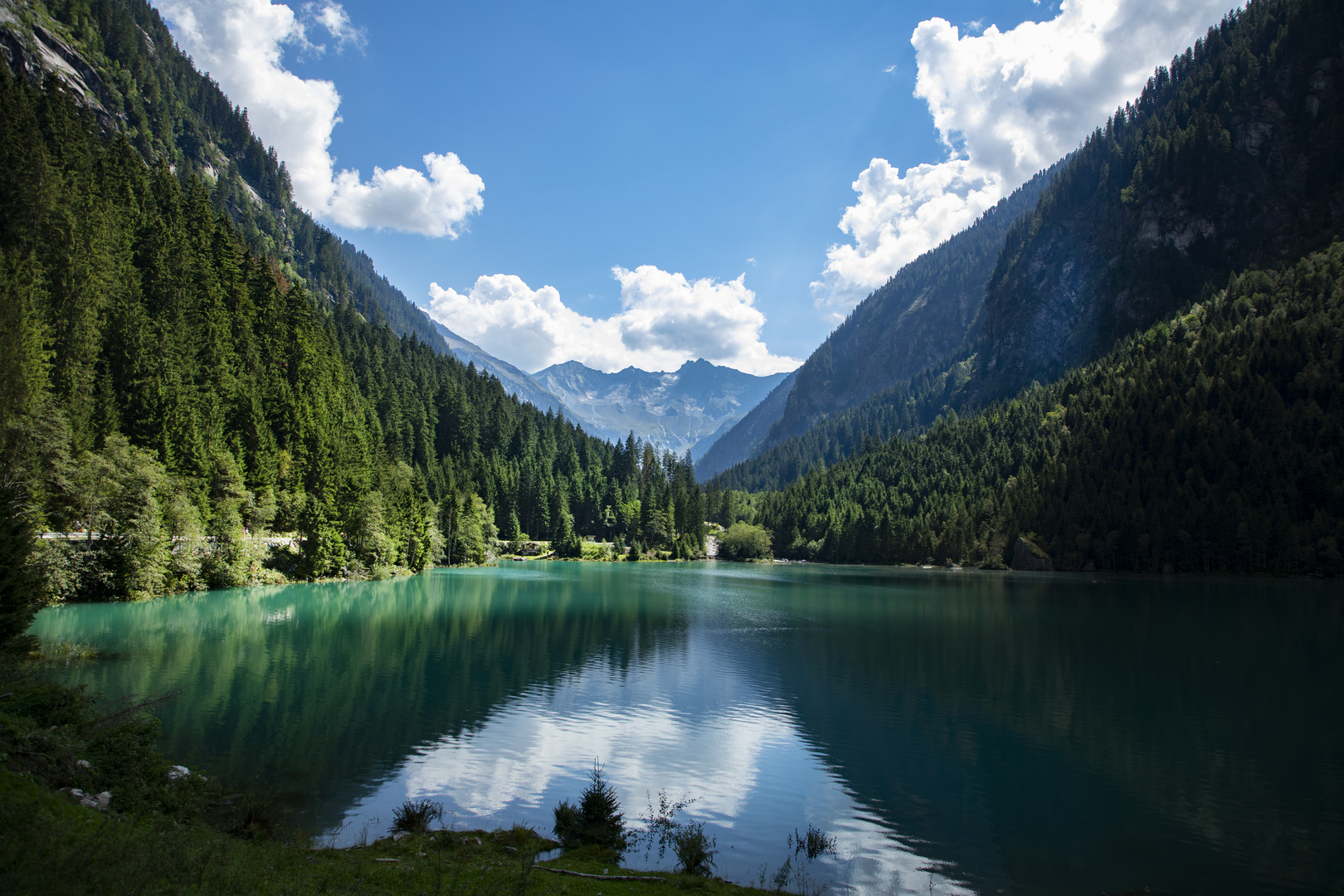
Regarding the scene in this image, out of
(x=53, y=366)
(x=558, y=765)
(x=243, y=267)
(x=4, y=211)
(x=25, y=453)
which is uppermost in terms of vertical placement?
(x=243, y=267)

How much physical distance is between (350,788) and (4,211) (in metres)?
60.8

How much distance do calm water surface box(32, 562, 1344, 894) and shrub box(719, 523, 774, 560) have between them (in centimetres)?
11532

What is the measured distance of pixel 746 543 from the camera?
167375mm

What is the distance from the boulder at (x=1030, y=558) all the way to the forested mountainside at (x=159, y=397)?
10507cm

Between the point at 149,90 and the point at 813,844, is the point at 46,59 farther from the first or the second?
the point at 813,844

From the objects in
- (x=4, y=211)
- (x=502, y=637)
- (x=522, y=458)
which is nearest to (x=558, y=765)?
(x=502, y=637)

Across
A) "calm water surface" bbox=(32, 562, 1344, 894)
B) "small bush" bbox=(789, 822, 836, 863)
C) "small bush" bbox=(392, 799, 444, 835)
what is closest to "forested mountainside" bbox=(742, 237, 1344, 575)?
"calm water surface" bbox=(32, 562, 1344, 894)

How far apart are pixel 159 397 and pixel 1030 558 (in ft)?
449

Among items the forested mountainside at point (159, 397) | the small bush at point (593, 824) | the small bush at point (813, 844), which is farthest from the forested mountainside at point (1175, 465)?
the small bush at point (593, 824)

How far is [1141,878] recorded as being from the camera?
550 inches

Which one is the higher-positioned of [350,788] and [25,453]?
[25,453]

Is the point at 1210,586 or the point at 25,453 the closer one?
the point at 25,453

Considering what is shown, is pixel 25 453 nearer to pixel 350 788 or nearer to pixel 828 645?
pixel 350 788

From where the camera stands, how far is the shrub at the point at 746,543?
167 m
